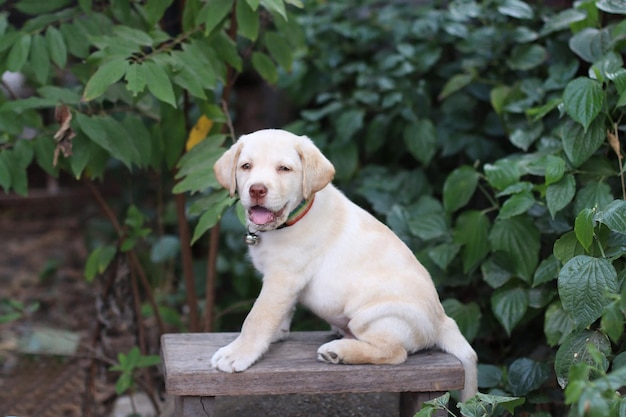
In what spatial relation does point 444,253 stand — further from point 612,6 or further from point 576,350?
point 612,6

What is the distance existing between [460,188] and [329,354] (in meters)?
1.25

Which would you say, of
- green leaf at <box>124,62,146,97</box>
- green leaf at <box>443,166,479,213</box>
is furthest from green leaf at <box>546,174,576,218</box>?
green leaf at <box>124,62,146,97</box>

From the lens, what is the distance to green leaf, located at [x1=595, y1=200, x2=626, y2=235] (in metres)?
2.56

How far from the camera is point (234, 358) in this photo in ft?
8.32

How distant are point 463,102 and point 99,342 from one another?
2.24m

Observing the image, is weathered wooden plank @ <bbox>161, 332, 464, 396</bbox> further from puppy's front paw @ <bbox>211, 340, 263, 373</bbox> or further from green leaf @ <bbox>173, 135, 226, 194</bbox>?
green leaf @ <bbox>173, 135, 226, 194</bbox>

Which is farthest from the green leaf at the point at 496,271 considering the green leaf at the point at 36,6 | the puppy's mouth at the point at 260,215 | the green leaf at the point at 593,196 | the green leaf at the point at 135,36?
the green leaf at the point at 36,6

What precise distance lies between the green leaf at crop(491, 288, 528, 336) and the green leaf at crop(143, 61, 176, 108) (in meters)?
1.46

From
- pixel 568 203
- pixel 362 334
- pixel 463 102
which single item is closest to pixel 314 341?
pixel 362 334

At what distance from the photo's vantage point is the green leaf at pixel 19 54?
3226mm

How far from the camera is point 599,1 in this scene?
3.25 meters

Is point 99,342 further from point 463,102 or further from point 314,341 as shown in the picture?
point 463,102

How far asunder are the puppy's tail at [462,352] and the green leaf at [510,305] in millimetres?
504

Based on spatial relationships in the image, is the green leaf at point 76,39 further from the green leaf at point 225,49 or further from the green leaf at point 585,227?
the green leaf at point 585,227
